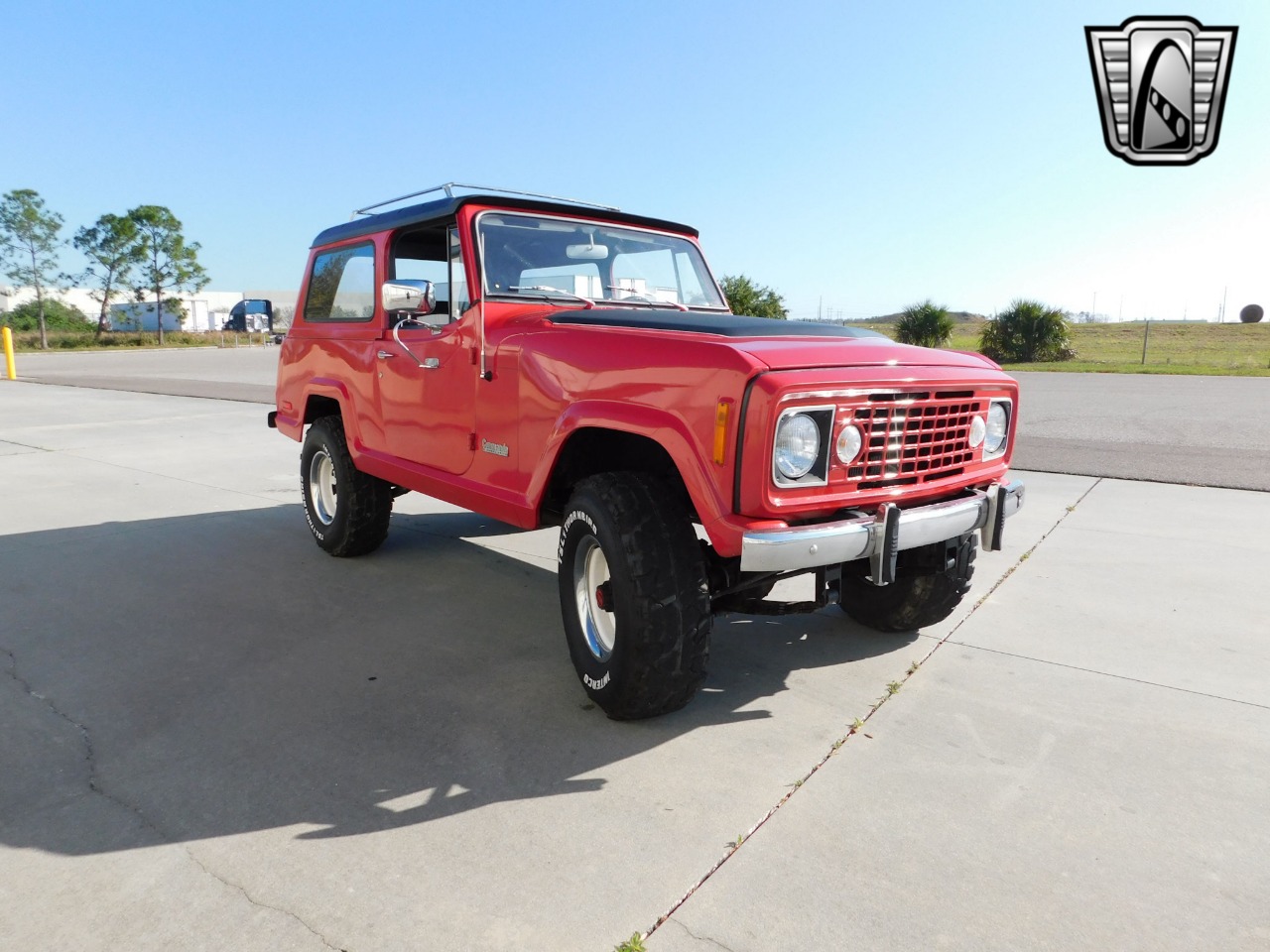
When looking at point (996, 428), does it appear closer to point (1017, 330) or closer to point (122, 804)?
point (122, 804)

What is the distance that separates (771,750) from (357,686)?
65.8 inches

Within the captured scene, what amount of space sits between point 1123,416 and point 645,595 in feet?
40.5

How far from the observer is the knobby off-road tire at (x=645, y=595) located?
112 inches

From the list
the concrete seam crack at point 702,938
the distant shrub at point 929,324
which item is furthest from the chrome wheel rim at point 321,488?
the distant shrub at point 929,324

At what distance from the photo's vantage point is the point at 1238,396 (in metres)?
15.9

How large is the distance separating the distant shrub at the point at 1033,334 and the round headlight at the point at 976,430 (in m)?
28.1

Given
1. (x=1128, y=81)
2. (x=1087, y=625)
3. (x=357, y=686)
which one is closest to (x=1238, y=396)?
(x=1128, y=81)

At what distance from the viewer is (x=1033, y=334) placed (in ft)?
95.8

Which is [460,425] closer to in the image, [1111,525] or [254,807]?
[254,807]

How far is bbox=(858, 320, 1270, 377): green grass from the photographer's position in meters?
24.5

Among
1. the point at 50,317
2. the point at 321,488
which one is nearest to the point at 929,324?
the point at 321,488

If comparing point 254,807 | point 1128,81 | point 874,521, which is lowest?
point 254,807

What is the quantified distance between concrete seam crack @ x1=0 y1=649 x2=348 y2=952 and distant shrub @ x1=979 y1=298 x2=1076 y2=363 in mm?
30000

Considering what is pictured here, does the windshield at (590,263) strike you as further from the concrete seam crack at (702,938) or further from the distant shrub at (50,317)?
the distant shrub at (50,317)
